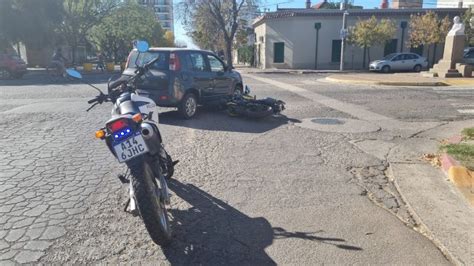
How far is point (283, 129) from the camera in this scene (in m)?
8.45

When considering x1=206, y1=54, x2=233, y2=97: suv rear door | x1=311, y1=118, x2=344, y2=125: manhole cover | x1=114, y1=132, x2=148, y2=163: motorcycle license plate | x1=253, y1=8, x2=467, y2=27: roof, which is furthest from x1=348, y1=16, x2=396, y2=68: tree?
x1=114, y1=132, x2=148, y2=163: motorcycle license plate

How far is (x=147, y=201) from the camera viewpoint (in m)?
3.21

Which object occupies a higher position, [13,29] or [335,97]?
[13,29]

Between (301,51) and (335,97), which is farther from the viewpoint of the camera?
(301,51)

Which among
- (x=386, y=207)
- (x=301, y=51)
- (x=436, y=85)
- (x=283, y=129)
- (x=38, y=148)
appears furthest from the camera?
(x=301, y=51)

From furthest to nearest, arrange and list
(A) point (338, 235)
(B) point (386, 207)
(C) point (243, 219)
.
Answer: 1. (B) point (386, 207)
2. (C) point (243, 219)
3. (A) point (338, 235)

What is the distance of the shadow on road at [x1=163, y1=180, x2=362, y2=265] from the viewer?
330 centimetres

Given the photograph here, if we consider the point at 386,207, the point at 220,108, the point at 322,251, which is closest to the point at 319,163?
the point at 386,207

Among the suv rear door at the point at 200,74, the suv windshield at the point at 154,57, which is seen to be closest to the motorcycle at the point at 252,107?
the suv rear door at the point at 200,74

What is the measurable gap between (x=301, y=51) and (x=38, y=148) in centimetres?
3204

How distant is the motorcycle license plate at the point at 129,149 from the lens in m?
3.26

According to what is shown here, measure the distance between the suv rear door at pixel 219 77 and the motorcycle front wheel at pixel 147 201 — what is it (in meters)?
7.26

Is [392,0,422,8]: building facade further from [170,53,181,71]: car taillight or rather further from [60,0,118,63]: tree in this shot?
[170,53,181,71]: car taillight

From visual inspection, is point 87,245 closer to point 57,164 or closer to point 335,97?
point 57,164
